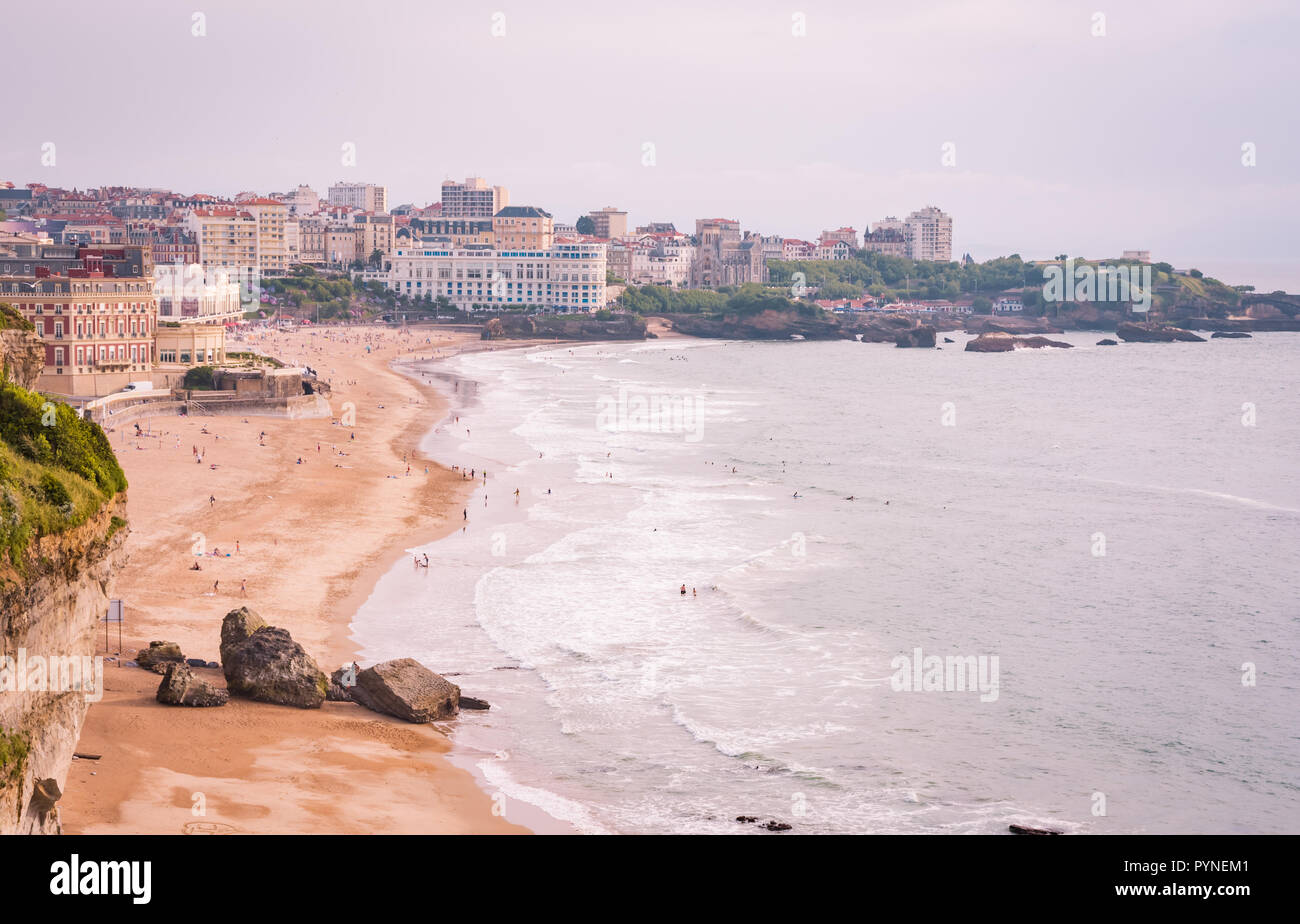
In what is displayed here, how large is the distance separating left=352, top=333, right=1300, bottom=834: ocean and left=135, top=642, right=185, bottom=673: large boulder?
5000 mm

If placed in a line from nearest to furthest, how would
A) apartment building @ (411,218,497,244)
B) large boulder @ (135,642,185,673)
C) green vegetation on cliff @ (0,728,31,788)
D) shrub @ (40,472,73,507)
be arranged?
green vegetation on cliff @ (0,728,31,788) < shrub @ (40,472,73,507) < large boulder @ (135,642,185,673) < apartment building @ (411,218,497,244)

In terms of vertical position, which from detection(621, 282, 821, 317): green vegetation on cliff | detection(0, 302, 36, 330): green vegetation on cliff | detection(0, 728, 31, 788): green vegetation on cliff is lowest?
detection(0, 728, 31, 788): green vegetation on cliff

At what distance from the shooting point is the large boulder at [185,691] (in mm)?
21750

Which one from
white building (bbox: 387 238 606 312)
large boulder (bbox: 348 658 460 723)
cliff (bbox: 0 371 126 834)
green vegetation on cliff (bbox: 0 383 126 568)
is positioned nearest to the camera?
cliff (bbox: 0 371 126 834)

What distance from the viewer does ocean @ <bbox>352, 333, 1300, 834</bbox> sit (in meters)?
20.9

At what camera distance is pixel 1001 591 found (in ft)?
115

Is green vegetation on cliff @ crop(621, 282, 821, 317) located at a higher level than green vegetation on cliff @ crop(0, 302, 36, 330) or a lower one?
higher

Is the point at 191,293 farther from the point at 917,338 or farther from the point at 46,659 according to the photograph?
the point at 917,338

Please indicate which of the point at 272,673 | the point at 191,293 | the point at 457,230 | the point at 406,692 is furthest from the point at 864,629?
the point at 457,230

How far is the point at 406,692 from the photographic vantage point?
2302 centimetres

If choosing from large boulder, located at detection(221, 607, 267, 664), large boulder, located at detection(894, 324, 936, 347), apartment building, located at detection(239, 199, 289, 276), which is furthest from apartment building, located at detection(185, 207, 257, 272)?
large boulder, located at detection(221, 607, 267, 664)

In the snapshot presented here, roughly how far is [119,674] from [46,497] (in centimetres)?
1093

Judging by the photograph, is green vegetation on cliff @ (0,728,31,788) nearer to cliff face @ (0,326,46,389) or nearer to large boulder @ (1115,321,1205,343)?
cliff face @ (0,326,46,389)

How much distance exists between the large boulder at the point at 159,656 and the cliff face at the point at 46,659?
380 inches
